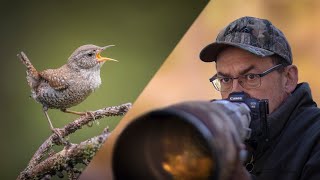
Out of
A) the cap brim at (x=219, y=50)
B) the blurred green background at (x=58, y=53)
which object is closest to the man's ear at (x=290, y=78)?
the cap brim at (x=219, y=50)

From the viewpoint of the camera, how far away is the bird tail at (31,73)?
193 cm

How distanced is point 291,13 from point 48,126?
1191mm

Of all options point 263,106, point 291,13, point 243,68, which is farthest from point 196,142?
point 291,13

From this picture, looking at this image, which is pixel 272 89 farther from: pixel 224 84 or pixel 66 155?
pixel 66 155

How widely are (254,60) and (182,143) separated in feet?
2.30

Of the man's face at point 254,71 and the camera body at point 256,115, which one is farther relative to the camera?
the man's face at point 254,71

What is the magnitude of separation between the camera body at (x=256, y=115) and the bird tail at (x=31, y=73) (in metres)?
0.91

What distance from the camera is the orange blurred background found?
78.9 inches

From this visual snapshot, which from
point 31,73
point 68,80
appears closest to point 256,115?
Result: point 68,80

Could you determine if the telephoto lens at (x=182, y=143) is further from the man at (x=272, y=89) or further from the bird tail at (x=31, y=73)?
the bird tail at (x=31, y=73)

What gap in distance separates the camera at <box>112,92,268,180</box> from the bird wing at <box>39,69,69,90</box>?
3.75 ft

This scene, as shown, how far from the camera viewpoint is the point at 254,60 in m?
1.44

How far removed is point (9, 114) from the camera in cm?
196

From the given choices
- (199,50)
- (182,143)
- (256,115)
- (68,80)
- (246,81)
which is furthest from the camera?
(199,50)
